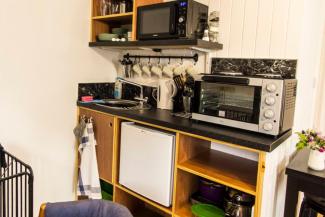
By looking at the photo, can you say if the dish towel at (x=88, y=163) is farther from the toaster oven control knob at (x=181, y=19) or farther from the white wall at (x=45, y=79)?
the toaster oven control knob at (x=181, y=19)

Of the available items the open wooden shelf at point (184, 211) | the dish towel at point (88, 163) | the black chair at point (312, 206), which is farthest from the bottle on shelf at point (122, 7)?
the black chair at point (312, 206)

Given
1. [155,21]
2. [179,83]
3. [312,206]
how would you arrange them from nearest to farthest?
[312,206] → [155,21] → [179,83]

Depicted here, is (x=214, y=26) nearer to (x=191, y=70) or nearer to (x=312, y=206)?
(x=191, y=70)

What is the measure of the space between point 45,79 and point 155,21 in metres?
0.95

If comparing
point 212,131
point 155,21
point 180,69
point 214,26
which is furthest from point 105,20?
point 212,131

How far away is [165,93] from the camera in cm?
220

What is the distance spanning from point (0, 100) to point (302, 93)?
6.69 ft

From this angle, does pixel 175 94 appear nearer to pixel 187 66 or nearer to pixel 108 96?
pixel 187 66

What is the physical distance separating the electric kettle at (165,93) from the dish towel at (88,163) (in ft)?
1.94

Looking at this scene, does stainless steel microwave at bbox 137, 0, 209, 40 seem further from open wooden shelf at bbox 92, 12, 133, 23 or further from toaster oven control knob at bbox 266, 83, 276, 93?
toaster oven control knob at bbox 266, 83, 276, 93

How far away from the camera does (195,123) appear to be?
173cm

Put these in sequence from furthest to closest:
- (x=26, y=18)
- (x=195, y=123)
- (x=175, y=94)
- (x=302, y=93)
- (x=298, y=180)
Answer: (x=175, y=94) < (x=26, y=18) < (x=302, y=93) < (x=195, y=123) < (x=298, y=180)

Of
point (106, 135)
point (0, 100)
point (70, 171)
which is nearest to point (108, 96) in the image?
point (106, 135)

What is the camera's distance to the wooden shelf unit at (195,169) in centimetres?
150
